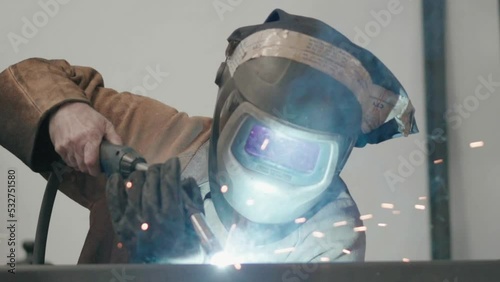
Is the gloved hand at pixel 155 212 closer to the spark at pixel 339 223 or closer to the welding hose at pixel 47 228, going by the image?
the welding hose at pixel 47 228

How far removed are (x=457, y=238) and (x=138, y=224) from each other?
0.44 metres

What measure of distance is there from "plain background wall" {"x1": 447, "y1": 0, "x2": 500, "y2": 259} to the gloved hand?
0.37 meters

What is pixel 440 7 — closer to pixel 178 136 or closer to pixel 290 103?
pixel 290 103

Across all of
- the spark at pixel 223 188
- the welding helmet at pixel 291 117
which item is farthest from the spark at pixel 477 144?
the spark at pixel 223 188

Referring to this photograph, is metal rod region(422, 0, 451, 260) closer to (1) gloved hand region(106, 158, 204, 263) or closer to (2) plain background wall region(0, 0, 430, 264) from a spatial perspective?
(2) plain background wall region(0, 0, 430, 264)

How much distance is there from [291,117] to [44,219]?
36 centimetres

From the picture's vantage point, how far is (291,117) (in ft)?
3.22

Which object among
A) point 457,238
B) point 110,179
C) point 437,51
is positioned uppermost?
point 437,51

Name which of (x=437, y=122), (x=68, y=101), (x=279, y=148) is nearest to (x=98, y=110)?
(x=68, y=101)

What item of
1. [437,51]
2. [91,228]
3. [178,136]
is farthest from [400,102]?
[91,228]

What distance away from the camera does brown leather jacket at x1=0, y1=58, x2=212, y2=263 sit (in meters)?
1.02

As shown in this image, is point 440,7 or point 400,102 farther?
point 440,7

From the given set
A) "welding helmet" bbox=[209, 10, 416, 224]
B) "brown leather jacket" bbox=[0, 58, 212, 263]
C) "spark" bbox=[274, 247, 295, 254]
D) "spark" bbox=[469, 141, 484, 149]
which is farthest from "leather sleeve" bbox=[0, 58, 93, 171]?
"spark" bbox=[469, 141, 484, 149]

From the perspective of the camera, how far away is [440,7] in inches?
44.4
